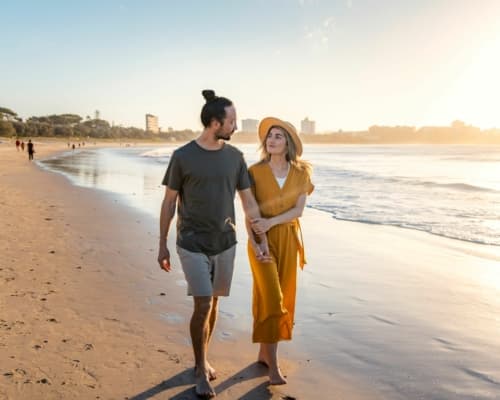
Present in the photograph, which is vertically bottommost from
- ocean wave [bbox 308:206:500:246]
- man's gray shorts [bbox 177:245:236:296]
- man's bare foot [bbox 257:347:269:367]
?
ocean wave [bbox 308:206:500:246]

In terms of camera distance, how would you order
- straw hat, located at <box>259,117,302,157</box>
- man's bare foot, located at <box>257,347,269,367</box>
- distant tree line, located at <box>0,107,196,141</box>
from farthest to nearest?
distant tree line, located at <box>0,107,196,141</box>
man's bare foot, located at <box>257,347,269,367</box>
straw hat, located at <box>259,117,302,157</box>

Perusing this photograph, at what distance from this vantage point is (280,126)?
11.4 feet

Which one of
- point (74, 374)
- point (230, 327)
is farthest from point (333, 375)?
point (74, 374)

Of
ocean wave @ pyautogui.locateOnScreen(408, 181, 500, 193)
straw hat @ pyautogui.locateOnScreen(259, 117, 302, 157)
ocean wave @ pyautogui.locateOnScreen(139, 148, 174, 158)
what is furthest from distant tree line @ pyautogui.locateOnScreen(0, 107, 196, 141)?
straw hat @ pyautogui.locateOnScreen(259, 117, 302, 157)

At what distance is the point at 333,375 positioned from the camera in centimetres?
346

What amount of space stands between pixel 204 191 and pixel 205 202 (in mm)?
74

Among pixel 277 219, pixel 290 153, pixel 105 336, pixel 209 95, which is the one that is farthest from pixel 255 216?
pixel 105 336

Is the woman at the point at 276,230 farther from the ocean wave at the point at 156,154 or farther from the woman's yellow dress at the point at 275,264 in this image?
the ocean wave at the point at 156,154

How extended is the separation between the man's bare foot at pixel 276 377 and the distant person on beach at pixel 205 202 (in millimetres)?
445

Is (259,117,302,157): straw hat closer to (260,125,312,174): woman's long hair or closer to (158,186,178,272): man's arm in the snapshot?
(260,125,312,174): woman's long hair

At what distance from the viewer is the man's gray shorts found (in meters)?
3.02

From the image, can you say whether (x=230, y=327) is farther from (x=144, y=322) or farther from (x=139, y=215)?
(x=139, y=215)

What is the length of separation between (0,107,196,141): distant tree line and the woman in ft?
346

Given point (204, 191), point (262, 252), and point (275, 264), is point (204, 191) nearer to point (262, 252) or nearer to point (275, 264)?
point (262, 252)
